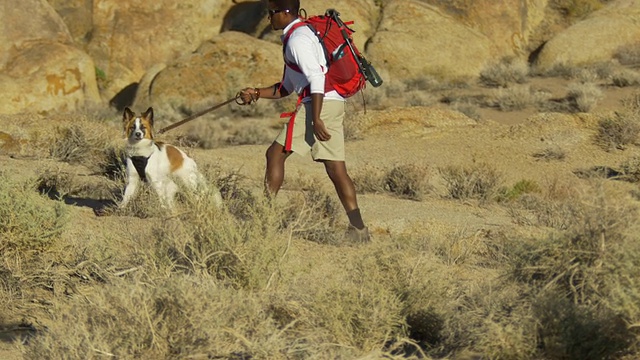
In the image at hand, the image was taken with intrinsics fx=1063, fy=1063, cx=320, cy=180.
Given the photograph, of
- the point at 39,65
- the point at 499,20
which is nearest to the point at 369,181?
the point at 39,65

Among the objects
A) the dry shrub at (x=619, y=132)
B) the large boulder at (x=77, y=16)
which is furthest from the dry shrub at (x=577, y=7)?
the large boulder at (x=77, y=16)

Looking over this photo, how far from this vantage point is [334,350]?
5141 mm

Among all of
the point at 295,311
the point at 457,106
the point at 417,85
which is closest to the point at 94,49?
the point at 417,85

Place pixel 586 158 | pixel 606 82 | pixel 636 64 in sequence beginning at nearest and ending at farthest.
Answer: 1. pixel 586 158
2. pixel 606 82
3. pixel 636 64

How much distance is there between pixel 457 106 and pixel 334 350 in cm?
1459

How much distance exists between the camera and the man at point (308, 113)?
25.7ft

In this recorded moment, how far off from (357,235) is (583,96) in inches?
466

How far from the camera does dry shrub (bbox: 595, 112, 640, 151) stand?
50.9ft

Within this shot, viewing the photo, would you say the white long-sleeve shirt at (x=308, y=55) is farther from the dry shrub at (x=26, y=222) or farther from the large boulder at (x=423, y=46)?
the large boulder at (x=423, y=46)

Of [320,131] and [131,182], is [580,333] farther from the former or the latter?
[131,182]

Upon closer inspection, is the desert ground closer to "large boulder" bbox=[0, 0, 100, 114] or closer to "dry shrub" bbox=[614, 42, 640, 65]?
"large boulder" bbox=[0, 0, 100, 114]

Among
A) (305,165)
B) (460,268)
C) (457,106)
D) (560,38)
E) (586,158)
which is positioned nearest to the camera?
(460,268)

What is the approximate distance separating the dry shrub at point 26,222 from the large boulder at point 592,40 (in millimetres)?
17648

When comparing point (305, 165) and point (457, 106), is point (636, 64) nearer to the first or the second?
point (457, 106)
